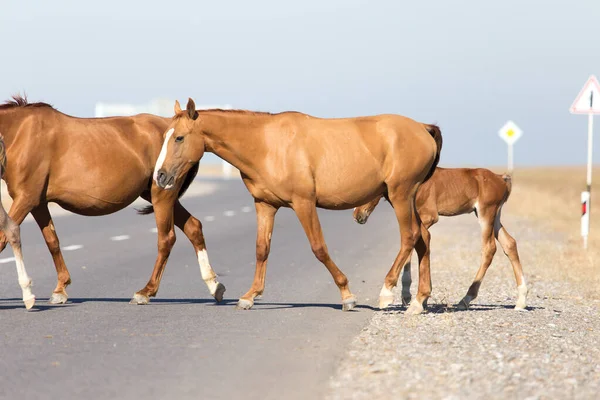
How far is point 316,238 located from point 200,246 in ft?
5.24

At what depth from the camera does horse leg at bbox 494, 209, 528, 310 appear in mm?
12078

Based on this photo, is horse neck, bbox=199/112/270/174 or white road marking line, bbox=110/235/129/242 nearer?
horse neck, bbox=199/112/270/174

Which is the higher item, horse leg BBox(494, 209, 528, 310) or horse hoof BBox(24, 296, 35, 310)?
horse hoof BBox(24, 296, 35, 310)

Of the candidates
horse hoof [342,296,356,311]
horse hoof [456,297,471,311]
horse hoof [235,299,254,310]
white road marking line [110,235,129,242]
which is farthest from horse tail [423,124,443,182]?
white road marking line [110,235,129,242]

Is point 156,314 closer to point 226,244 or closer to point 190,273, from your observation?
point 190,273

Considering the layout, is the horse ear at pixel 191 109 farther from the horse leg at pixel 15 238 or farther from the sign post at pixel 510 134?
the sign post at pixel 510 134

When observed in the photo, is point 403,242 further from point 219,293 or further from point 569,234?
point 569,234

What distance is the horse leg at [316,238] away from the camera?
36.5 feet

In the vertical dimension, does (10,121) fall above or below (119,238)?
above

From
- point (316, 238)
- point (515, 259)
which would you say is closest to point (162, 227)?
point (316, 238)

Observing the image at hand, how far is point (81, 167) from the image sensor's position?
11.8 meters

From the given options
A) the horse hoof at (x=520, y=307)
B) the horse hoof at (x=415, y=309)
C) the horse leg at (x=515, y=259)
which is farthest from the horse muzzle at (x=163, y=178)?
the horse hoof at (x=520, y=307)

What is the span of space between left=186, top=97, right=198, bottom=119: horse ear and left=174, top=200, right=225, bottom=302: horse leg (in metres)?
1.32

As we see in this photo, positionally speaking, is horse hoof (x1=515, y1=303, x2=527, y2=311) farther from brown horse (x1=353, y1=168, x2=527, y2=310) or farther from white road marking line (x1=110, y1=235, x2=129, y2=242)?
white road marking line (x1=110, y1=235, x2=129, y2=242)
